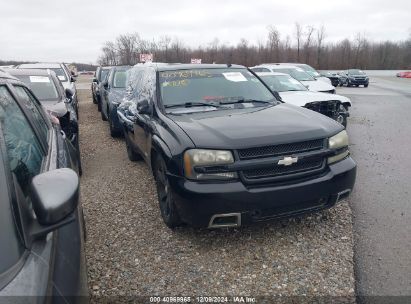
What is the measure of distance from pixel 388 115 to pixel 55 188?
12157mm

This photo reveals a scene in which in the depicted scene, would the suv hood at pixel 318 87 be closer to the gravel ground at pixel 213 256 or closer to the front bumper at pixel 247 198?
the gravel ground at pixel 213 256

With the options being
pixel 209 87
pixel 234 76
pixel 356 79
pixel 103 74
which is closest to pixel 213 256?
pixel 209 87

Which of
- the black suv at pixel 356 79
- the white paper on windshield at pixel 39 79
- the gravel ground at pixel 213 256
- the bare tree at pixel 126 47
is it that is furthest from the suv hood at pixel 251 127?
the bare tree at pixel 126 47

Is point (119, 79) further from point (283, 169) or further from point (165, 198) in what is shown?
point (283, 169)

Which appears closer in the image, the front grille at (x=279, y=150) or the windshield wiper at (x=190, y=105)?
the front grille at (x=279, y=150)

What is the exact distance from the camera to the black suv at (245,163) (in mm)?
2971

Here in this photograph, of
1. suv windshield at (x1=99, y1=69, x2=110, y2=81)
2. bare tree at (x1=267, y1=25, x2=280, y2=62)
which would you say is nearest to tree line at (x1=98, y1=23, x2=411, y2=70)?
bare tree at (x1=267, y1=25, x2=280, y2=62)

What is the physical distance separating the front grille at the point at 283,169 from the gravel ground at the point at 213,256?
74 cm

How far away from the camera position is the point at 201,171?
3.00m

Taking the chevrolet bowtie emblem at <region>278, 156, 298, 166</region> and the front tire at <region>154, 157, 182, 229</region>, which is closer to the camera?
the chevrolet bowtie emblem at <region>278, 156, 298, 166</region>

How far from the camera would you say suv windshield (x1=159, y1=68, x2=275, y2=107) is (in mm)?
4277

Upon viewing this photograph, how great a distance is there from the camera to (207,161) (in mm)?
2971

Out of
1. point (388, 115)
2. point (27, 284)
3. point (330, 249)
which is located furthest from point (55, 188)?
point (388, 115)

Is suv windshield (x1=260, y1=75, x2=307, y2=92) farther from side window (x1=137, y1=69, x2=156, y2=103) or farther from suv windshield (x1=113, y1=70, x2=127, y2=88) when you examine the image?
side window (x1=137, y1=69, x2=156, y2=103)
